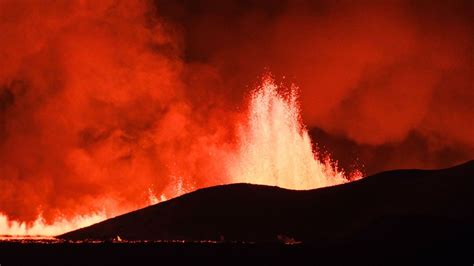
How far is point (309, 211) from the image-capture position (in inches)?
3383

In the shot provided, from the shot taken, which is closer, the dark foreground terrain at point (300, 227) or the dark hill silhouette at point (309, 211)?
the dark foreground terrain at point (300, 227)

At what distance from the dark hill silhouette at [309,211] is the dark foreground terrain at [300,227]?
11cm

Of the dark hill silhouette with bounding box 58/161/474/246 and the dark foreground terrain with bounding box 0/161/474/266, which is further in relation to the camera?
the dark hill silhouette with bounding box 58/161/474/246

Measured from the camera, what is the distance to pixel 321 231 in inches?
3135

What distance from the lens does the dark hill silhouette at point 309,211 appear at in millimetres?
72500

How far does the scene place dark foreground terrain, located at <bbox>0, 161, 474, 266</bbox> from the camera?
56.1m

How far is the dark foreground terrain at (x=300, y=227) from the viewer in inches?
2208

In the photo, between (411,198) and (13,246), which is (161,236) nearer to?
(13,246)

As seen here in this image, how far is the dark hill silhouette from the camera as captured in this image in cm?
7250

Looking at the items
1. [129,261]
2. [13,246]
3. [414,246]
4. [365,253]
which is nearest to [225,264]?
[129,261]

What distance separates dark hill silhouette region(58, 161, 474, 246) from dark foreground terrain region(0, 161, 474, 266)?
111mm

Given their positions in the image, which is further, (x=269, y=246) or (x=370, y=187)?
(x=370, y=187)

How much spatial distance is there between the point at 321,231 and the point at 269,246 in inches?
555

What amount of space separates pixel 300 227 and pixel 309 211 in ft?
15.5
